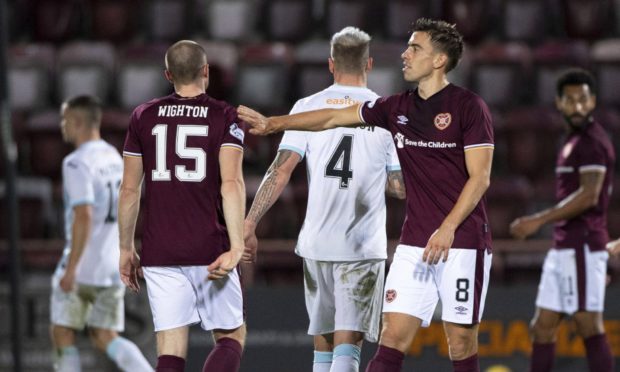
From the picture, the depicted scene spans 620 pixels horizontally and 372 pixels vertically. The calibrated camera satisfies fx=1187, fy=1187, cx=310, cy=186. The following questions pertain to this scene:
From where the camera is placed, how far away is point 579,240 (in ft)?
24.7

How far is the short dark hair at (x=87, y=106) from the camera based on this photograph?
7.59m

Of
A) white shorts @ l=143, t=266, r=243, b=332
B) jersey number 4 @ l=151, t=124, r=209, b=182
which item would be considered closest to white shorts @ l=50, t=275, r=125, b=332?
white shorts @ l=143, t=266, r=243, b=332

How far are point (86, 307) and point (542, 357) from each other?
117 inches

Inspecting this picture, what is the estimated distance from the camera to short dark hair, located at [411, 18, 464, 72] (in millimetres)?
5418

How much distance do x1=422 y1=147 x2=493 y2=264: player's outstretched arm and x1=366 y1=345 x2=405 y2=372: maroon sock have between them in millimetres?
437

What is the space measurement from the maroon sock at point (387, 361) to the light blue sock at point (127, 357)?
259 centimetres

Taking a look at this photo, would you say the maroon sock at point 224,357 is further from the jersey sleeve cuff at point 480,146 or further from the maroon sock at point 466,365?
the jersey sleeve cuff at point 480,146

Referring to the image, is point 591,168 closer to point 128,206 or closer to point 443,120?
point 443,120

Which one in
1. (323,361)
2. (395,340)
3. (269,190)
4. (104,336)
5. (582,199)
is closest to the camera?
(395,340)

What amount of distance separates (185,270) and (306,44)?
6.56 meters

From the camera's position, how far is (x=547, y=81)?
11484 millimetres

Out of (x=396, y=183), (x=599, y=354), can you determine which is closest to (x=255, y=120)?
(x=396, y=183)

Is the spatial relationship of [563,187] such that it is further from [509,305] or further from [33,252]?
[33,252]

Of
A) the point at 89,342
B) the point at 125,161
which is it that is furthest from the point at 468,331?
the point at 89,342
